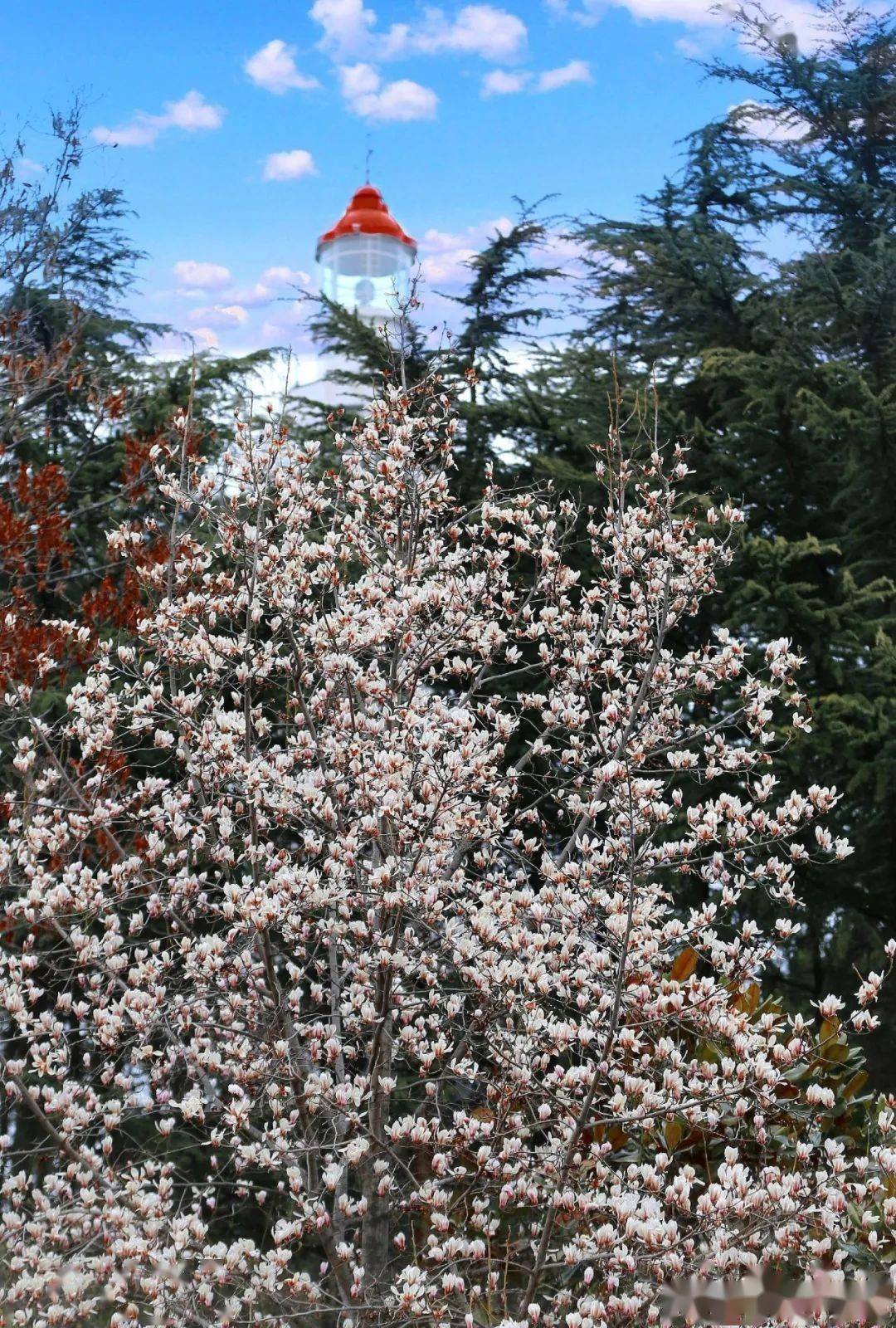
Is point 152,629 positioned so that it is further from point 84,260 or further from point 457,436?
point 84,260

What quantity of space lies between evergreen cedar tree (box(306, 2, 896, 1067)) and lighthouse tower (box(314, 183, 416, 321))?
38.2 ft

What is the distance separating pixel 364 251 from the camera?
66.6 ft

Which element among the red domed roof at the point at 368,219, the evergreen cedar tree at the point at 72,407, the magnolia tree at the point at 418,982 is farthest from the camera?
the red domed roof at the point at 368,219

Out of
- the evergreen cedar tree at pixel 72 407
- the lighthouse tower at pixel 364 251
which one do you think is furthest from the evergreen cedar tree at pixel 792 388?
the lighthouse tower at pixel 364 251

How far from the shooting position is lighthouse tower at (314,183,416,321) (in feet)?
64.0

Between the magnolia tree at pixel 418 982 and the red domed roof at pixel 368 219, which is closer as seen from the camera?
the magnolia tree at pixel 418 982

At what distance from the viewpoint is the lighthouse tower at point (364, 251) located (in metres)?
19.5

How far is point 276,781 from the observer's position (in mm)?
3836

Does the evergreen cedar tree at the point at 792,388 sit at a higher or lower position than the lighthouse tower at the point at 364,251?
lower

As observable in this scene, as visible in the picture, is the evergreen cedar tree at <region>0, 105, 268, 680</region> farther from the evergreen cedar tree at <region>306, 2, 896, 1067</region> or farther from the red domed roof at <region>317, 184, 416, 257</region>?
the red domed roof at <region>317, 184, 416, 257</region>

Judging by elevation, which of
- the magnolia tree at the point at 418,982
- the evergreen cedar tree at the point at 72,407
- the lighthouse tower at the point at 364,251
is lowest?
the magnolia tree at the point at 418,982

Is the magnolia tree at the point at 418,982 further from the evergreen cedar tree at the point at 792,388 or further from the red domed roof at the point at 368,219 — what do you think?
the red domed roof at the point at 368,219

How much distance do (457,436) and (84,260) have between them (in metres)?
3.98

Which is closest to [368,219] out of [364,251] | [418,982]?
[364,251]
